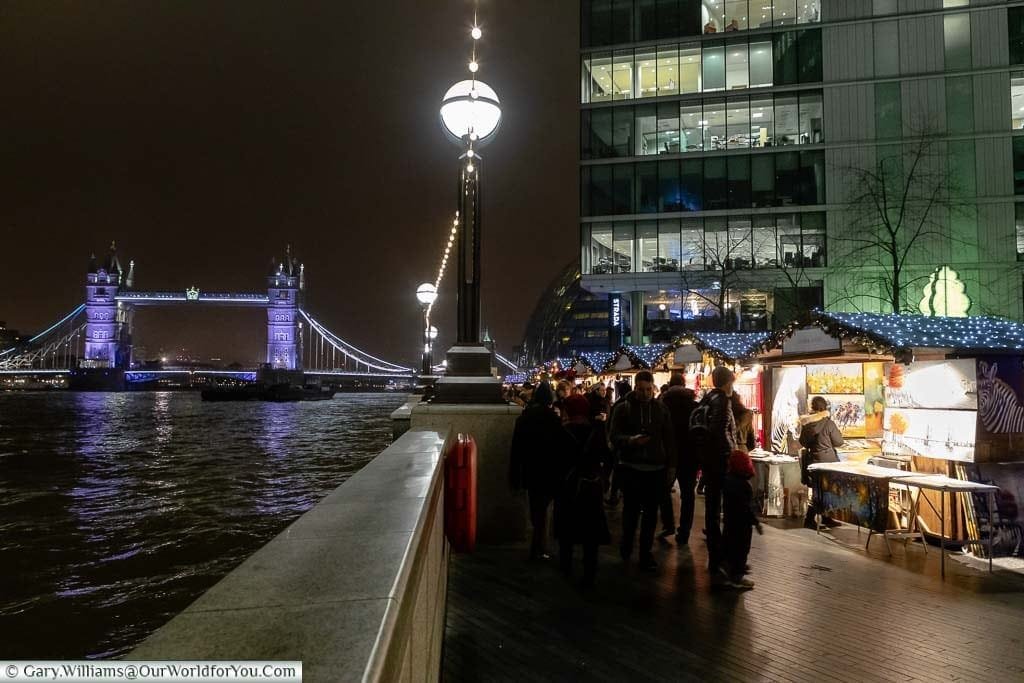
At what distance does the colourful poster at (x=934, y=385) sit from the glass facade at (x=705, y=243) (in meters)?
26.1

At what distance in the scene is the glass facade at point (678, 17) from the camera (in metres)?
39.4

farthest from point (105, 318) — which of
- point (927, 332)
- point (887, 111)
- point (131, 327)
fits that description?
point (927, 332)

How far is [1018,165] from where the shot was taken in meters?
35.5

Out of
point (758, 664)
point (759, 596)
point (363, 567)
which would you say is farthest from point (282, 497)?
point (363, 567)

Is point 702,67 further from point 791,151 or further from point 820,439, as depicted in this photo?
point 820,439

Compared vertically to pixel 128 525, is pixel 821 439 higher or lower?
higher

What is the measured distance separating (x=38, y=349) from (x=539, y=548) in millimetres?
159520

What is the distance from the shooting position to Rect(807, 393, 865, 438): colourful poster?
11.8 m

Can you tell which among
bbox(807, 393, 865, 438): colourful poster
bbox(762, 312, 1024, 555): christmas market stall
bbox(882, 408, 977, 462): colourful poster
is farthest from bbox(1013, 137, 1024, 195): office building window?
bbox(882, 408, 977, 462): colourful poster

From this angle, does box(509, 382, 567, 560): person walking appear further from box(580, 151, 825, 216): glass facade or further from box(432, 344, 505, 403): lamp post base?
box(580, 151, 825, 216): glass facade

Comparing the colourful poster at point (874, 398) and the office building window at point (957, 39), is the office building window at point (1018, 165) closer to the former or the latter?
the office building window at point (957, 39)

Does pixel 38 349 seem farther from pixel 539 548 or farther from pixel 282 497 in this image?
pixel 539 548

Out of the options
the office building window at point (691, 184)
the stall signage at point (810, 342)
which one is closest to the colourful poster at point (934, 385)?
the stall signage at point (810, 342)

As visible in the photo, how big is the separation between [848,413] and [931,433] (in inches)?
115
